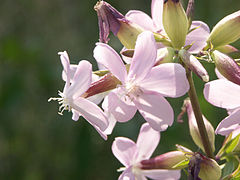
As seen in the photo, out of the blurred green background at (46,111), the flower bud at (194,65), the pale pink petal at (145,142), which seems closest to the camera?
the flower bud at (194,65)

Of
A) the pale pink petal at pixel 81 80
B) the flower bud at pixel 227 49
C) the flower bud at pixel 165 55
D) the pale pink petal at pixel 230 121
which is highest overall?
the pale pink petal at pixel 81 80

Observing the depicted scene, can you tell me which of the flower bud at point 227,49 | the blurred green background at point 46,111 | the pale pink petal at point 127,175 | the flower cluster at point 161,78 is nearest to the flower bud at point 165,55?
the flower cluster at point 161,78

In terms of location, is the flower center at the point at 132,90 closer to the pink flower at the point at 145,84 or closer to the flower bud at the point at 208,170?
the pink flower at the point at 145,84

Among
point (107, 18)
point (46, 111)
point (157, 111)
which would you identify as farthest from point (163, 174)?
point (46, 111)

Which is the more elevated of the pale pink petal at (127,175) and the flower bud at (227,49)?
the flower bud at (227,49)

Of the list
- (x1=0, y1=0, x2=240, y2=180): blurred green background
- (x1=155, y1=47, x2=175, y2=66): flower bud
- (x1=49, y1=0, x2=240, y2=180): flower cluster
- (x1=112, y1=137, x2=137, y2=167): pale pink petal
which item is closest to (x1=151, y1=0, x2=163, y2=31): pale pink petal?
(x1=49, y1=0, x2=240, y2=180): flower cluster

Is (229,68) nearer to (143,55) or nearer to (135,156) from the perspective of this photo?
(143,55)

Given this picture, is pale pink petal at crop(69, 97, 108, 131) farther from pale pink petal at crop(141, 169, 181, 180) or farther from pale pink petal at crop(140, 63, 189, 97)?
pale pink petal at crop(141, 169, 181, 180)
